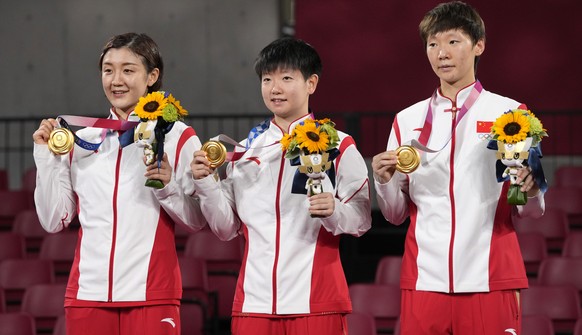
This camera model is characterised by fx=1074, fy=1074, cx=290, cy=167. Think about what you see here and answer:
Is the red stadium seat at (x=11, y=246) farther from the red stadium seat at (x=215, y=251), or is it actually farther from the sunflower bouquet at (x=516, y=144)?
the sunflower bouquet at (x=516, y=144)

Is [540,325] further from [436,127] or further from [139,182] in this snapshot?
[139,182]

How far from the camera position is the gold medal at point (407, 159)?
143 inches

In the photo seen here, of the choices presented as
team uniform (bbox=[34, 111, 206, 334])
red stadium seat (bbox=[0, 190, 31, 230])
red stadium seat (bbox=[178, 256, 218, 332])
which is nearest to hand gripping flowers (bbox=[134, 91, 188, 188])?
team uniform (bbox=[34, 111, 206, 334])

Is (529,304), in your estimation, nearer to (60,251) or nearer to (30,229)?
(60,251)

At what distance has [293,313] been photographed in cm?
382

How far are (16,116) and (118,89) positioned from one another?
6.95m

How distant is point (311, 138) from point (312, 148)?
0.14 ft

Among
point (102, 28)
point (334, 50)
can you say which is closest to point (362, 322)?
point (334, 50)

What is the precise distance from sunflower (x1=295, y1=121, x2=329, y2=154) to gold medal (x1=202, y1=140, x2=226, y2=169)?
294 millimetres

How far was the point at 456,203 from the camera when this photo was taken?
12.3 feet

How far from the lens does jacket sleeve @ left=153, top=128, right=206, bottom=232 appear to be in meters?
3.89

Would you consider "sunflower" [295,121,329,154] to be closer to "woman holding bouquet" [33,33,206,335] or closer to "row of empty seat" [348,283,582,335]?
"woman holding bouquet" [33,33,206,335]

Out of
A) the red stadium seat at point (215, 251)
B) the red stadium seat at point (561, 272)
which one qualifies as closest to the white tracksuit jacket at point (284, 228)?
the red stadium seat at point (561, 272)

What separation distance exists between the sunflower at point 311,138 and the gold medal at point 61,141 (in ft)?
2.74
